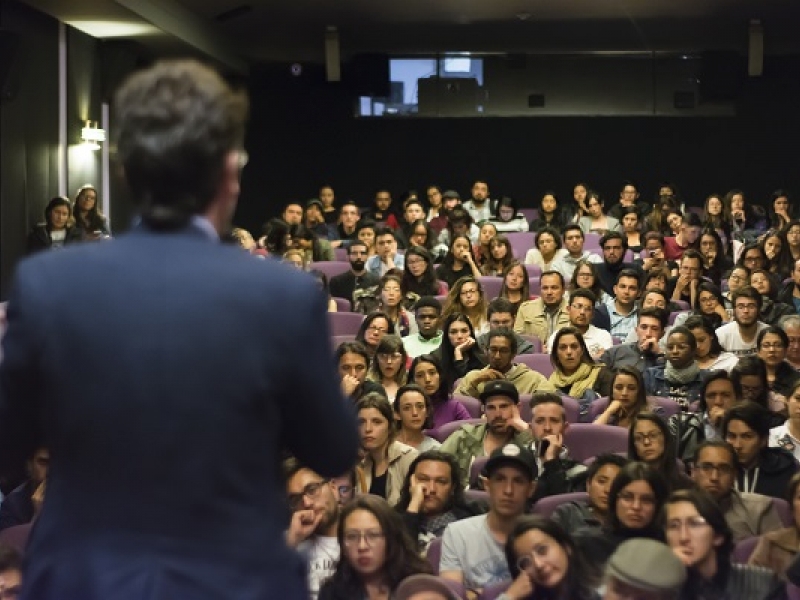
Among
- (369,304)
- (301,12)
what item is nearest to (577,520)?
(369,304)

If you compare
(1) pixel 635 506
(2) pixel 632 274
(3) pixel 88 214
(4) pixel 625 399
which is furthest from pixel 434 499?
(3) pixel 88 214

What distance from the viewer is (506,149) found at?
1527 cm

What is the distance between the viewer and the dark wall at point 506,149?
15.1 metres

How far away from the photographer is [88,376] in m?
1.26

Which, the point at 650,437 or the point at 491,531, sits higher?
the point at 650,437

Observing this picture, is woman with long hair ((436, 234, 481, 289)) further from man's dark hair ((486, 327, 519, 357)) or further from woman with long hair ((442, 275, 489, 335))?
man's dark hair ((486, 327, 519, 357))

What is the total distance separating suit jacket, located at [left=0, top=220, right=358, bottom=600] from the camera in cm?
125

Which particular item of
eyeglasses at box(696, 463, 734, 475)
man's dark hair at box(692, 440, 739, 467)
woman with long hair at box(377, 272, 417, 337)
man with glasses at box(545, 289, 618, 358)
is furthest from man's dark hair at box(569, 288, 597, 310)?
eyeglasses at box(696, 463, 734, 475)

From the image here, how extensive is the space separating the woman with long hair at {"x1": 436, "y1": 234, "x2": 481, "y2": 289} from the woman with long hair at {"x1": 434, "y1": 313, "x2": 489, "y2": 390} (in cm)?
217

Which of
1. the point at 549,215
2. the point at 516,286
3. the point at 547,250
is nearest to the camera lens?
the point at 516,286

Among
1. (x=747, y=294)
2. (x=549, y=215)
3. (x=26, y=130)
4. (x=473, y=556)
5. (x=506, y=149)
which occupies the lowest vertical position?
(x=473, y=556)

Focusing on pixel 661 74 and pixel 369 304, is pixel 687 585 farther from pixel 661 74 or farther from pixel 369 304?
pixel 661 74

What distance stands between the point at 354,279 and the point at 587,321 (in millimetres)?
2006

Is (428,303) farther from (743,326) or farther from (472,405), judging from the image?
(743,326)
